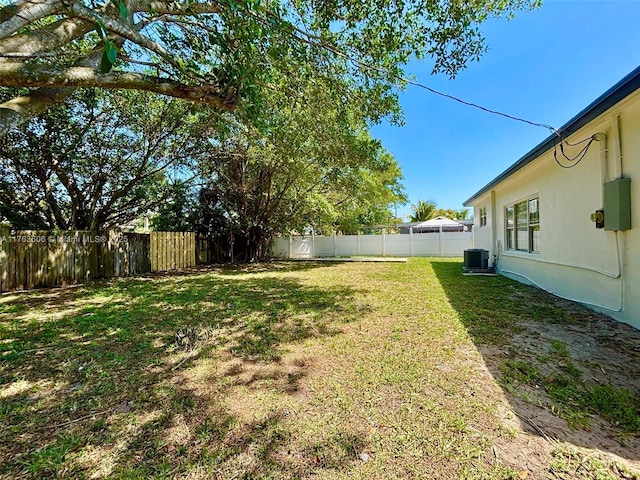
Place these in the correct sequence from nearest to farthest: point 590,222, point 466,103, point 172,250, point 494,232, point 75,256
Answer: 1. point 590,222
2. point 466,103
3. point 75,256
4. point 494,232
5. point 172,250

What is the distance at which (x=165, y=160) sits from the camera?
389 inches

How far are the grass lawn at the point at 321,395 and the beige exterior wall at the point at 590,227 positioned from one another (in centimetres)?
55

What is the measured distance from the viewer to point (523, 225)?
7637 mm

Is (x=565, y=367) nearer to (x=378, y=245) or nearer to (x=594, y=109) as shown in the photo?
(x=594, y=109)

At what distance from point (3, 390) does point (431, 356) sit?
396 centimetres

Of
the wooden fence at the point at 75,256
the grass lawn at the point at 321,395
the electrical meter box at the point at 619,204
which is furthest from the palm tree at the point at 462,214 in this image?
the electrical meter box at the point at 619,204

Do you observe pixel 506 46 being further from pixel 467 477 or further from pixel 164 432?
pixel 164 432

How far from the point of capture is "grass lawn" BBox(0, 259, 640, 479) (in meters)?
1.69

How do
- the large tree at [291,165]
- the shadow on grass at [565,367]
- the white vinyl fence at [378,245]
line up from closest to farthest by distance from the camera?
the shadow on grass at [565,367] < the large tree at [291,165] < the white vinyl fence at [378,245]

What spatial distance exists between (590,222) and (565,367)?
9.71 ft

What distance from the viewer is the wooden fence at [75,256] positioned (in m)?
6.72

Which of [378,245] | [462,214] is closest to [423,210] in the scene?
[462,214]

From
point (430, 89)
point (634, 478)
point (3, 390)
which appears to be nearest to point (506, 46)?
point (430, 89)

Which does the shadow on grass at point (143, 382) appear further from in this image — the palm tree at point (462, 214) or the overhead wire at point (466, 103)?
the palm tree at point (462, 214)
